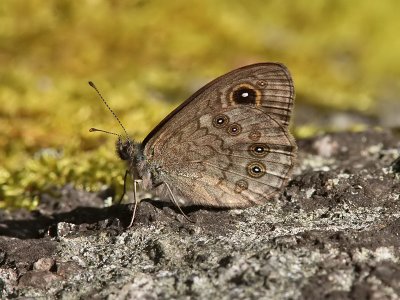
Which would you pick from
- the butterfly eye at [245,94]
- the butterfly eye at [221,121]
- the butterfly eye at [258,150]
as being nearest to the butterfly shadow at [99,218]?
the butterfly eye at [258,150]

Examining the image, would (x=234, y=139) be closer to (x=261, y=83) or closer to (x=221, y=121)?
(x=221, y=121)

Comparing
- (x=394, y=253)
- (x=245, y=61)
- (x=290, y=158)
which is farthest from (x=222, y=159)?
(x=245, y=61)

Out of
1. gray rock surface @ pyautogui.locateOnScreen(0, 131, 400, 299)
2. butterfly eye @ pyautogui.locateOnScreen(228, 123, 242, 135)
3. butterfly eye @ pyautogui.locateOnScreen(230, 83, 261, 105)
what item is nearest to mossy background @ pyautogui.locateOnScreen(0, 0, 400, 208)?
gray rock surface @ pyautogui.locateOnScreen(0, 131, 400, 299)

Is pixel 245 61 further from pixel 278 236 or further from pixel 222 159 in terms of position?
pixel 278 236

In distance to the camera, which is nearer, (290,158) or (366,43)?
(290,158)

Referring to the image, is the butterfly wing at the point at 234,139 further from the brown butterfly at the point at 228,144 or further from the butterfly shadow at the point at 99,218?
the butterfly shadow at the point at 99,218

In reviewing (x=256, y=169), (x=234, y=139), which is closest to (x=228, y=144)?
(x=234, y=139)

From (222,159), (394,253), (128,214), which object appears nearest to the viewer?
(394,253)
